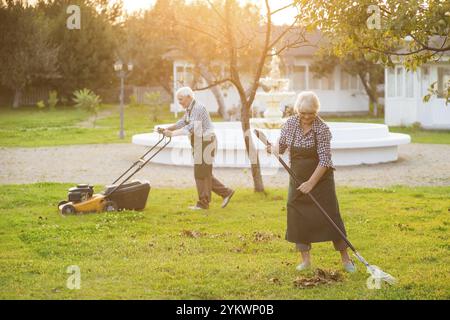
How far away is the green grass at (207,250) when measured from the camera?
22.2 feet

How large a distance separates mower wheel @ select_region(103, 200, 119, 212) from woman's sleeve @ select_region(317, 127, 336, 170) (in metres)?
4.60

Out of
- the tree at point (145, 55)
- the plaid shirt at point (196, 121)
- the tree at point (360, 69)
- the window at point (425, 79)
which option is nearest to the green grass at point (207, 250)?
the plaid shirt at point (196, 121)

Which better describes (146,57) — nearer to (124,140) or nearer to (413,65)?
(124,140)

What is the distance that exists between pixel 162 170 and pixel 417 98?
16.3m

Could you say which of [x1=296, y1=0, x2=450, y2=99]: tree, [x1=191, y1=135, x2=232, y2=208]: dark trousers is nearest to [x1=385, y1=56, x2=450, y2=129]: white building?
[x1=191, y1=135, x2=232, y2=208]: dark trousers

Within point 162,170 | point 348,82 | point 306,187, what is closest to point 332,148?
point 162,170

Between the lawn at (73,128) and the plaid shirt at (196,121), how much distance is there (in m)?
14.1

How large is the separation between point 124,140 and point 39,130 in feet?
18.4

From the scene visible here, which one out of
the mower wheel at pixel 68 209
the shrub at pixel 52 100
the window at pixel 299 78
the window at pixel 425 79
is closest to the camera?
the mower wheel at pixel 68 209

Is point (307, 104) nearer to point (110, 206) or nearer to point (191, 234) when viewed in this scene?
point (191, 234)

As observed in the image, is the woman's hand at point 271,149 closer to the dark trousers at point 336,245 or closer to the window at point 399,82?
the dark trousers at point 336,245

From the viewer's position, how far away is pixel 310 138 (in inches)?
287

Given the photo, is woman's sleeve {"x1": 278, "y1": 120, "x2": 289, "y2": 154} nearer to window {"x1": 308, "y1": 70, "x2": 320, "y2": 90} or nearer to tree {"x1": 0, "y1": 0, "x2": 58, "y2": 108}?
window {"x1": 308, "y1": 70, "x2": 320, "y2": 90}

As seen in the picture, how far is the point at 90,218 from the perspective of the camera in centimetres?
1055
